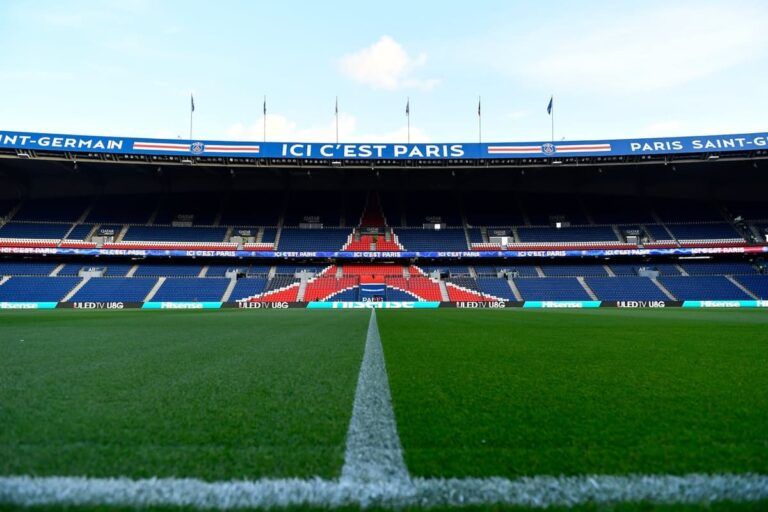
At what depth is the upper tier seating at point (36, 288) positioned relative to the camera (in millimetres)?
23000

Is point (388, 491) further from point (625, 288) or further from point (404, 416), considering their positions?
point (625, 288)

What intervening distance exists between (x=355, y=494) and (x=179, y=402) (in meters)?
1.20

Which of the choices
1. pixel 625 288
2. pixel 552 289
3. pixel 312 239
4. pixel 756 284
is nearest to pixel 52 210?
pixel 312 239

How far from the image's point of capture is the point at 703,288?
24781 mm

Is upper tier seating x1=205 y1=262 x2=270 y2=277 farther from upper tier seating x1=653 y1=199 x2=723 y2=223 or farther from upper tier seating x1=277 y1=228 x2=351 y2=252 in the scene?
upper tier seating x1=653 y1=199 x2=723 y2=223

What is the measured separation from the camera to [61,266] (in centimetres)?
2659

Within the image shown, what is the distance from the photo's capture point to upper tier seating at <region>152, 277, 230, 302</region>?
949 inches

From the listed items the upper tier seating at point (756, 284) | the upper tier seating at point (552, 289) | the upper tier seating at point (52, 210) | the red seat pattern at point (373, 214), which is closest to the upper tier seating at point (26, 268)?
the upper tier seating at point (52, 210)

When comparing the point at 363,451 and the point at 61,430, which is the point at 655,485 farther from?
the point at 61,430

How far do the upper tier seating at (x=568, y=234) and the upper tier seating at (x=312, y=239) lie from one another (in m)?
12.6

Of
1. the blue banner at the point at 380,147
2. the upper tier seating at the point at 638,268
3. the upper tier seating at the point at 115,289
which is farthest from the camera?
the upper tier seating at the point at 638,268

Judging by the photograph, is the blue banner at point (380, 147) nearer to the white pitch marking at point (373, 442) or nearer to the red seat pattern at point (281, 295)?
the red seat pattern at point (281, 295)

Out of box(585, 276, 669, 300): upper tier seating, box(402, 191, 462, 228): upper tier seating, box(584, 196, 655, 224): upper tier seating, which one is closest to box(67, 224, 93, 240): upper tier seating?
box(402, 191, 462, 228): upper tier seating

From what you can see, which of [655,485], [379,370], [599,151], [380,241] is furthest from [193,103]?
[655,485]
